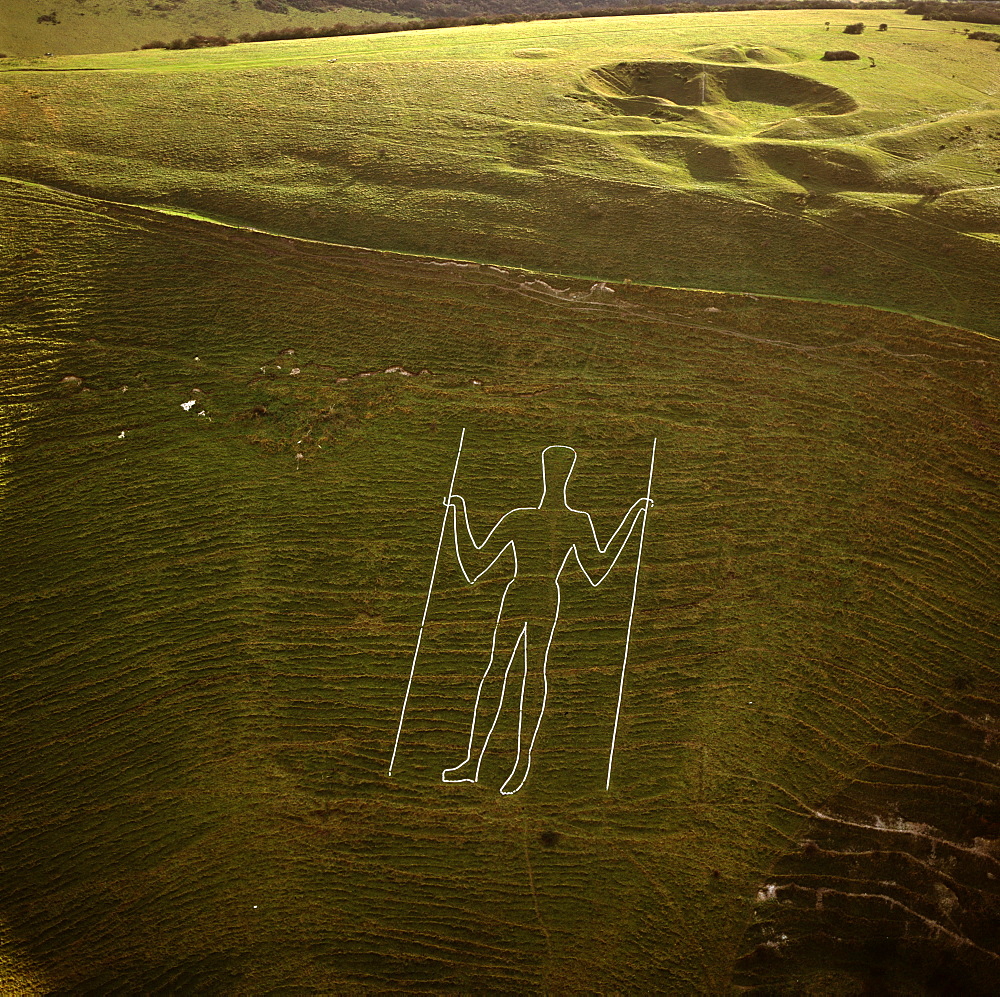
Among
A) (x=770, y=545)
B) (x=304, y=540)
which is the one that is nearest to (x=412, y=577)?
(x=304, y=540)

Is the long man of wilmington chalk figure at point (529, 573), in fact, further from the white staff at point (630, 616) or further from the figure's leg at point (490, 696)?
the white staff at point (630, 616)

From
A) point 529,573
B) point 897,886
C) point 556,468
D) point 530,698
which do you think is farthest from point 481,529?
point 897,886

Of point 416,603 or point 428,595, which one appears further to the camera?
point 428,595

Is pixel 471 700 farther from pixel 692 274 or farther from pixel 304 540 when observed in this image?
pixel 692 274

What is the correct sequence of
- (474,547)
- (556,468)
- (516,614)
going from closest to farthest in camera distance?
(516,614), (474,547), (556,468)

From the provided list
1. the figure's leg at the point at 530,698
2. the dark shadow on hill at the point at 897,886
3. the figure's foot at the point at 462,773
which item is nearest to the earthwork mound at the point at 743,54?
the figure's leg at the point at 530,698

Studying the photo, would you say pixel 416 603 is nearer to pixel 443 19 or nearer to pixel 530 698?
pixel 530 698

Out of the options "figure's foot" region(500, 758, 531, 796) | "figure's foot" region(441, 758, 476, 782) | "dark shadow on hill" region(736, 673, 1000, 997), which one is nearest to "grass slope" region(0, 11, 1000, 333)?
"dark shadow on hill" region(736, 673, 1000, 997)
